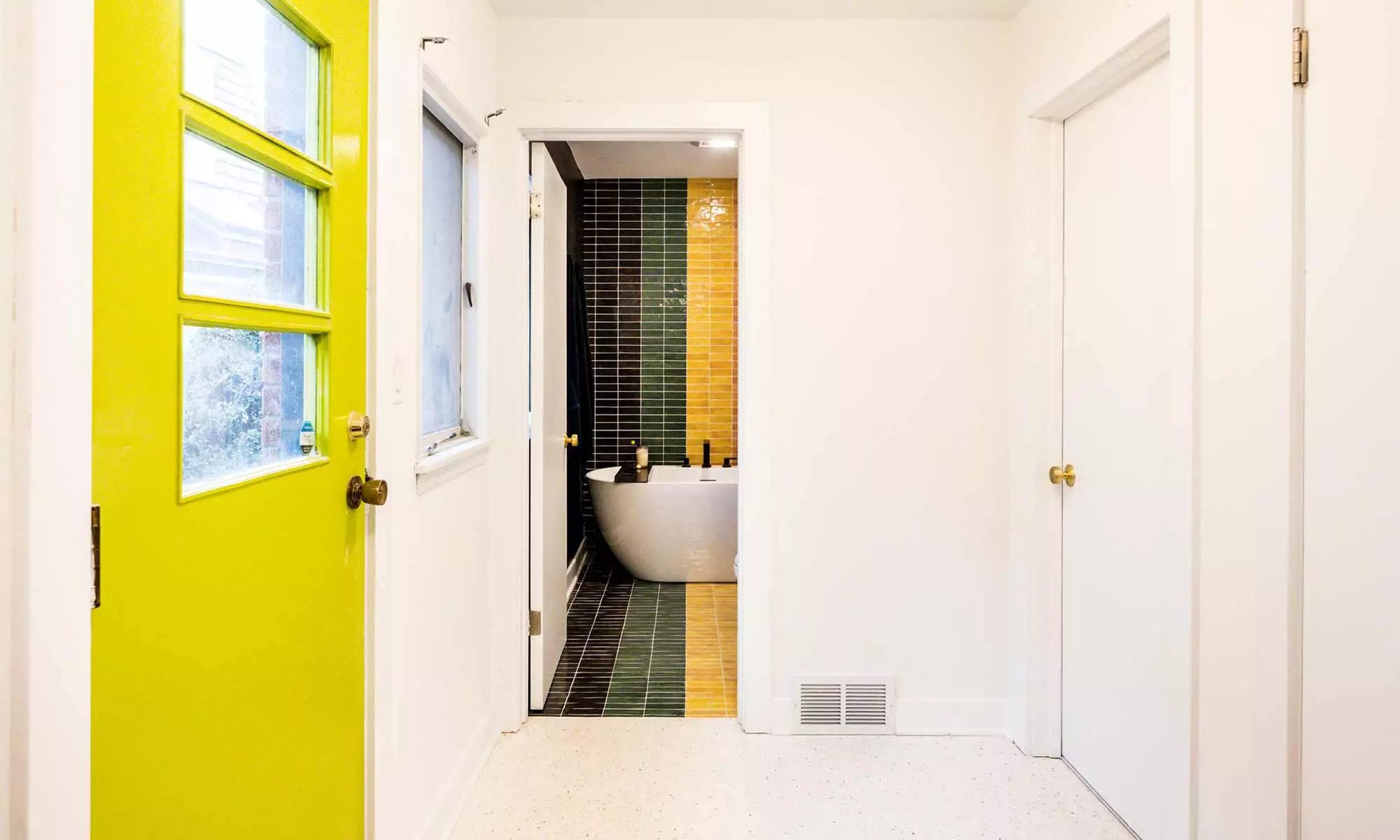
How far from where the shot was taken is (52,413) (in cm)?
77

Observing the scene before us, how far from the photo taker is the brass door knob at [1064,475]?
8.01 ft

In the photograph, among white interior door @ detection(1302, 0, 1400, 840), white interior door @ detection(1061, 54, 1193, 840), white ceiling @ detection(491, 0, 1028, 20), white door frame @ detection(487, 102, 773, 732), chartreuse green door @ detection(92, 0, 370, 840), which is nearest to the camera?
chartreuse green door @ detection(92, 0, 370, 840)

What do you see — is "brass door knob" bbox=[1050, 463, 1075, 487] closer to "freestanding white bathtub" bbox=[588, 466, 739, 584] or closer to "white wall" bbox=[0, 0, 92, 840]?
"freestanding white bathtub" bbox=[588, 466, 739, 584]

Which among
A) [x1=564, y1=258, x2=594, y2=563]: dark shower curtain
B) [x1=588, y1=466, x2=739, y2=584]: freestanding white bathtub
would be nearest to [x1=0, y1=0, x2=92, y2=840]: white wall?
[x1=564, y1=258, x2=594, y2=563]: dark shower curtain

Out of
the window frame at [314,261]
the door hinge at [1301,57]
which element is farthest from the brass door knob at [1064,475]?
the window frame at [314,261]

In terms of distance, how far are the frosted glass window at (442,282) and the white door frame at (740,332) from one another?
228mm

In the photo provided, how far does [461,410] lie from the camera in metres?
2.45

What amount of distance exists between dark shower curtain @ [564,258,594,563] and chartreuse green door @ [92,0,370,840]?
2408 mm

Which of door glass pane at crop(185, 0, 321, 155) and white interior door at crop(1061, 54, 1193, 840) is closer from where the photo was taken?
door glass pane at crop(185, 0, 321, 155)

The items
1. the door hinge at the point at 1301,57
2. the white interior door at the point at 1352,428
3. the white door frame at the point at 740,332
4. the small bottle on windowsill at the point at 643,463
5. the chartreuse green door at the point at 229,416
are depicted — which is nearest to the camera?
the chartreuse green door at the point at 229,416

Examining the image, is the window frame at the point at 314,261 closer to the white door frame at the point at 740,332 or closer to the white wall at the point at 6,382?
the white wall at the point at 6,382

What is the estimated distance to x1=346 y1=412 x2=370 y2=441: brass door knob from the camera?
150cm

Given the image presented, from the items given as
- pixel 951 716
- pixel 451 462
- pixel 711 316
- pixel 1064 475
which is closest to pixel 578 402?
pixel 711 316

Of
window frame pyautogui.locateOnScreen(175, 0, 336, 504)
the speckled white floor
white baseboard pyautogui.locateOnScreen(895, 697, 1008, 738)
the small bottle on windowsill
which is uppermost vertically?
window frame pyautogui.locateOnScreen(175, 0, 336, 504)
